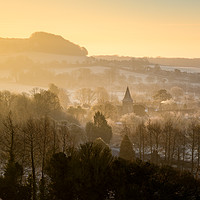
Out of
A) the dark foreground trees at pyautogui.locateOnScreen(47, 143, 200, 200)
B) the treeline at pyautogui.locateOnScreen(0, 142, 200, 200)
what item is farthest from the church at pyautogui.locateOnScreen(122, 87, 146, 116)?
the dark foreground trees at pyautogui.locateOnScreen(47, 143, 200, 200)

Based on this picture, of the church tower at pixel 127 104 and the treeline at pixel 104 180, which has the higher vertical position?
the treeline at pixel 104 180

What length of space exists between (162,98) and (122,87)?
194ft

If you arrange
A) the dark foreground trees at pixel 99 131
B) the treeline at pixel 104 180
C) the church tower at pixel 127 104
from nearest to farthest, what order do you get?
the treeline at pixel 104 180 < the dark foreground trees at pixel 99 131 < the church tower at pixel 127 104

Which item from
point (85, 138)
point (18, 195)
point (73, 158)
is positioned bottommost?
point (85, 138)

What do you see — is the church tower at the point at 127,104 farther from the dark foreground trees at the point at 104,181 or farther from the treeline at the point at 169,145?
the dark foreground trees at the point at 104,181

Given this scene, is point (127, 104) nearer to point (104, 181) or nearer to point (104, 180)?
point (104, 180)

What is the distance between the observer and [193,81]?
192125 millimetres

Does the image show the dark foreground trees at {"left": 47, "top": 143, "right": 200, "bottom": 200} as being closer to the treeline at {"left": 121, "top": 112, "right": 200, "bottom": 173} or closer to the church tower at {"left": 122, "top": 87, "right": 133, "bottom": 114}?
the treeline at {"left": 121, "top": 112, "right": 200, "bottom": 173}

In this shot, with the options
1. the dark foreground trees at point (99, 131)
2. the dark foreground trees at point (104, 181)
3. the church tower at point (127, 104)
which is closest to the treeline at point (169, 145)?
the dark foreground trees at point (99, 131)

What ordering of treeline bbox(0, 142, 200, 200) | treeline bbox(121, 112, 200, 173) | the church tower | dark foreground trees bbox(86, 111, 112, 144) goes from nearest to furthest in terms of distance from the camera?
treeline bbox(0, 142, 200, 200), treeline bbox(121, 112, 200, 173), dark foreground trees bbox(86, 111, 112, 144), the church tower

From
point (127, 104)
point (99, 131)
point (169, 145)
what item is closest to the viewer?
point (169, 145)

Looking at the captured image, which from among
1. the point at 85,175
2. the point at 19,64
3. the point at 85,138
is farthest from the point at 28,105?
the point at 19,64

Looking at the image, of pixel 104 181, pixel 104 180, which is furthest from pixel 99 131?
pixel 104 181

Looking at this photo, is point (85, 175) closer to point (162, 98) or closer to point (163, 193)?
point (163, 193)
